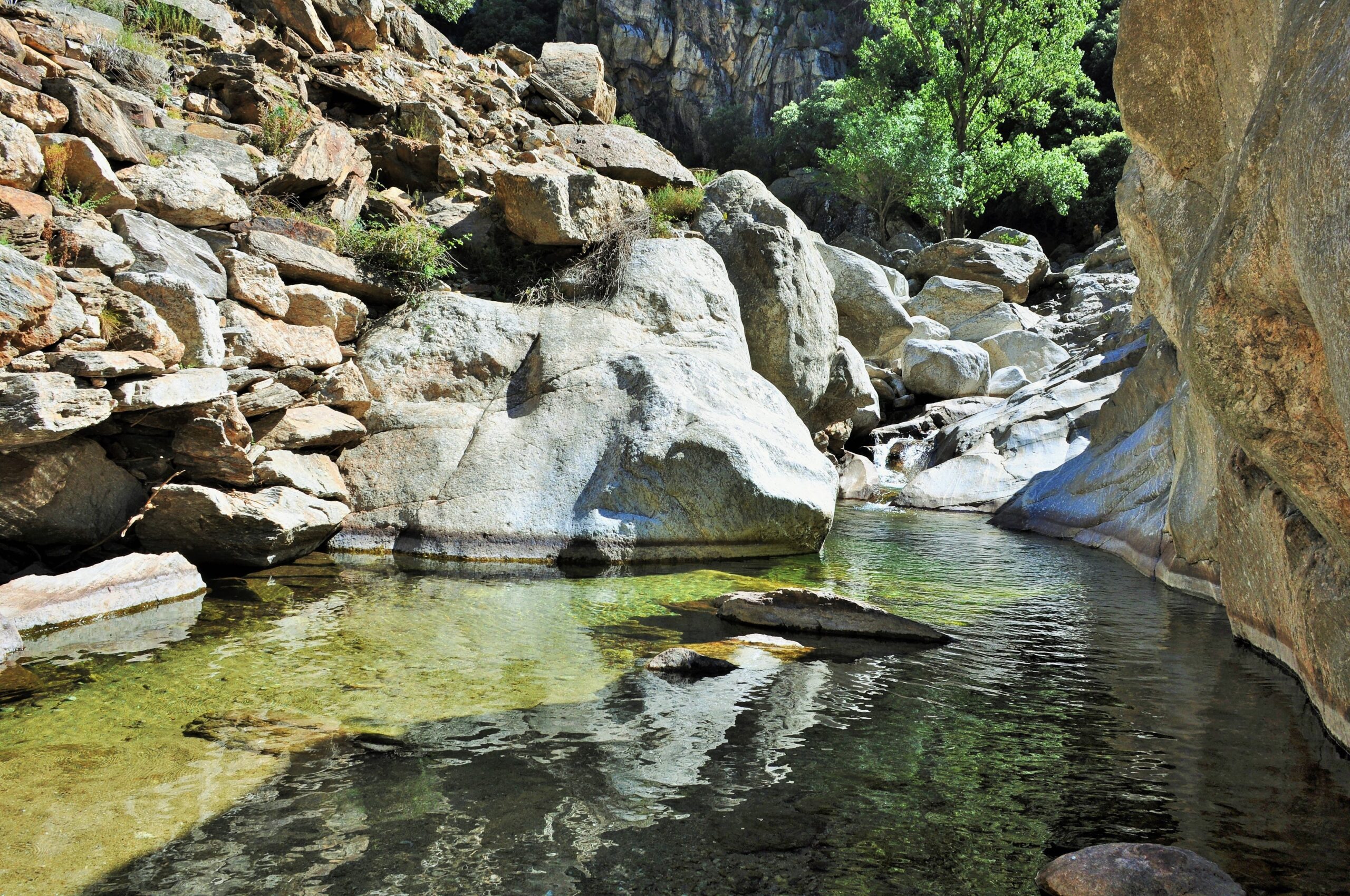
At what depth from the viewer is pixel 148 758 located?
13.6 feet

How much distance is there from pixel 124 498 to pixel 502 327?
4648 millimetres

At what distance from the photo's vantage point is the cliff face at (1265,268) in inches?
117

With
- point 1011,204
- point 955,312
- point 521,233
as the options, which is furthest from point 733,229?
point 1011,204

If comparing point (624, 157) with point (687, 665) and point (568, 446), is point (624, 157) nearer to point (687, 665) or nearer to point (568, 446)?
point (568, 446)

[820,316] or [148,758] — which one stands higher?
[820,316]

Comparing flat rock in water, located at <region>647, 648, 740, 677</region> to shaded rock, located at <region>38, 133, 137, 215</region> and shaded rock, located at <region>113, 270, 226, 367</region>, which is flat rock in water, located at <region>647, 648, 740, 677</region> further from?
shaded rock, located at <region>38, 133, 137, 215</region>

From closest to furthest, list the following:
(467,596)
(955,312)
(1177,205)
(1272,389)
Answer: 1. (1272,389)
2. (1177,205)
3. (467,596)
4. (955,312)

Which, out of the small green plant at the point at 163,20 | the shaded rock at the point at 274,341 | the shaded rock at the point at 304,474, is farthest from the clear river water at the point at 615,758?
the small green plant at the point at 163,20

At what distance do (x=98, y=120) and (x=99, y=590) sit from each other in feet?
16.0

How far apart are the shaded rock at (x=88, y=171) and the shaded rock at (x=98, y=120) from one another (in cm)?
23

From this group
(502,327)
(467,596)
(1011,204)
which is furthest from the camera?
(1011,204)

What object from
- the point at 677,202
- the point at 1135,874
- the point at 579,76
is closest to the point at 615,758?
the point at 1135,874

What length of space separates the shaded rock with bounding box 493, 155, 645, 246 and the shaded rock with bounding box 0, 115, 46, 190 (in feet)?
17.6

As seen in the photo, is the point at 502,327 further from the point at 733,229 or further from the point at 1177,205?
the point at 1177,205
